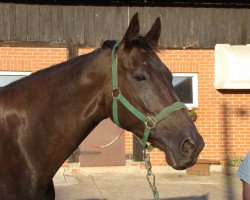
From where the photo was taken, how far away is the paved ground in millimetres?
8625

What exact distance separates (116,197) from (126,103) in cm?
580

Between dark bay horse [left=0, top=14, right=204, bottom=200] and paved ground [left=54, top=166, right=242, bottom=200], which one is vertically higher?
dark bay horse [left=0, top=14, right=204, bottom=200]

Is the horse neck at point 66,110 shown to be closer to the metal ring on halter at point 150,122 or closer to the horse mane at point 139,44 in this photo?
the horse mane at point 139,44

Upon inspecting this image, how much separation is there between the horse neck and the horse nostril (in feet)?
2.09

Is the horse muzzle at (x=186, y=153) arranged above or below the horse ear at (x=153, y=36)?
below

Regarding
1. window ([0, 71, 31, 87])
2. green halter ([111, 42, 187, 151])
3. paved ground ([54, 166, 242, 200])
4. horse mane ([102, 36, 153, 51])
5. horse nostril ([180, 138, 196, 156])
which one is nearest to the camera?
horse nostril ([180, 138, 196, 156])

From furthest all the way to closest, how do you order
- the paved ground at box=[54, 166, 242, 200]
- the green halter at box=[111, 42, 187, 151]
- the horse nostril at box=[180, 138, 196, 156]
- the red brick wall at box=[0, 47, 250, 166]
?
the red brick wall at box=[0, 47, 250, 166] → the paved ground at box=[54, 166, 242, 200] → the green halter at box=[111, 42, 187, 151] → the horse nostril at box=[180, 138, 196, 156]

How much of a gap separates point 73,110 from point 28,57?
8.08 m

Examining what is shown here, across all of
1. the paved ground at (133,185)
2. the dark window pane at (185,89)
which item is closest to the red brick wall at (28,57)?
the paved ground at (133,185)

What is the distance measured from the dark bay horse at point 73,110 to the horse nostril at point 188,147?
0.16 ft

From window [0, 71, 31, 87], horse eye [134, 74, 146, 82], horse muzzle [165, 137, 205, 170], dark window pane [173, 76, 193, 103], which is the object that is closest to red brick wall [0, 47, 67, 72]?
window [0, 71, 31, 87]

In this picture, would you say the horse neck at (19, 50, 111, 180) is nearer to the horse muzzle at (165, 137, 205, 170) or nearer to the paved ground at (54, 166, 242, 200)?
the horse muzzle at (165, 137, 205, 170)

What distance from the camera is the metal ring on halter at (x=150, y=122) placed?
290 centimetres

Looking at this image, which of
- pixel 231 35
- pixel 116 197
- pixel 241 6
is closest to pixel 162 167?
pixel 116 197
